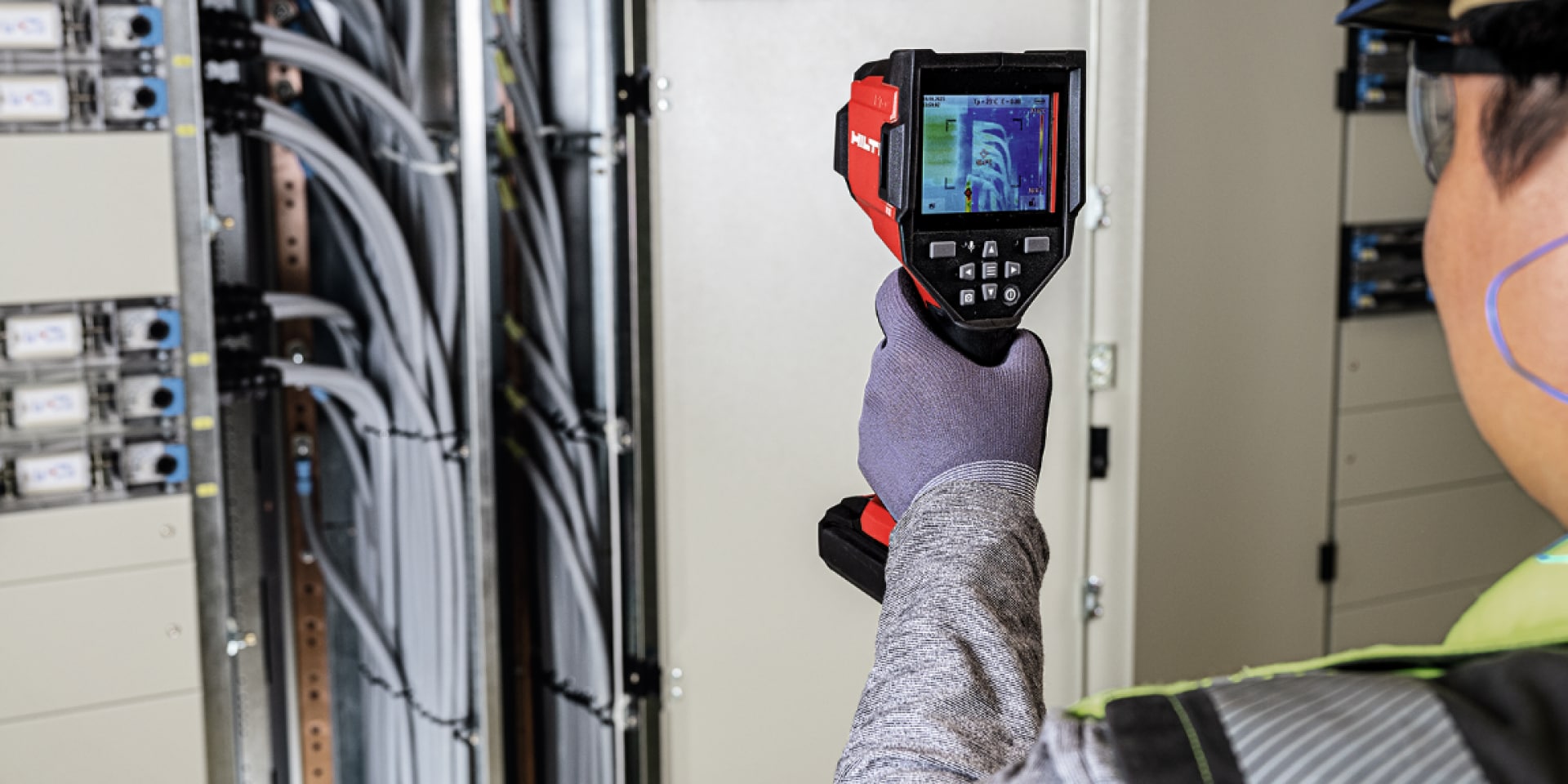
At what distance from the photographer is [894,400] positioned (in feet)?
3.55

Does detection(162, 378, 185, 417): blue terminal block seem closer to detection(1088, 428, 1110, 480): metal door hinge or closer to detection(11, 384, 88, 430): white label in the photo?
detection(11, 384, 88, 430): white label

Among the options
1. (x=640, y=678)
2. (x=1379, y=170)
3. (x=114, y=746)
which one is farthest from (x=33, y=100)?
(x=1379, y=170)

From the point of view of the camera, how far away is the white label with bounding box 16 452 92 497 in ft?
5.65

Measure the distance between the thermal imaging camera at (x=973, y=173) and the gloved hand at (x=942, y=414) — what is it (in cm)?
3

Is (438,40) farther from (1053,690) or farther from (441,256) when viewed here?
(1053,690)


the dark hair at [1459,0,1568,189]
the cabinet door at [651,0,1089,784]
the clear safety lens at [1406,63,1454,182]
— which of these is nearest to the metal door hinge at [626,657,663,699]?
the cabinet door at [651,0,1089,784]

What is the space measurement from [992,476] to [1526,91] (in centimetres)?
43

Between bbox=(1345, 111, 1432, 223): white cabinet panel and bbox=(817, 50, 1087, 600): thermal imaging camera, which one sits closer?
bbox=(817, 50, 1087, 600): thermal imaging camera

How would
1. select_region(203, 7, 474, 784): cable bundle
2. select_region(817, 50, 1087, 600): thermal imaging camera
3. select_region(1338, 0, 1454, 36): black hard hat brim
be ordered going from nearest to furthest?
select_region(1338, 0, 1454, 36): black hard hat brim
select_region(817, 50, 1087, 600): thermal imaging camera
select_region(203, 7, 474, 784): cable bundle

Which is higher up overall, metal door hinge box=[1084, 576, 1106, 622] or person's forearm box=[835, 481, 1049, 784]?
person's forearm box=[835, 481, 1049, 784]

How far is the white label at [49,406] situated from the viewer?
172 cm

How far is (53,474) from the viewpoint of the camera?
1736mm

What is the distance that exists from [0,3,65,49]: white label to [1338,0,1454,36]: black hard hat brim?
1469 mm

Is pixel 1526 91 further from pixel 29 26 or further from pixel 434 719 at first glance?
pixel 434 719
